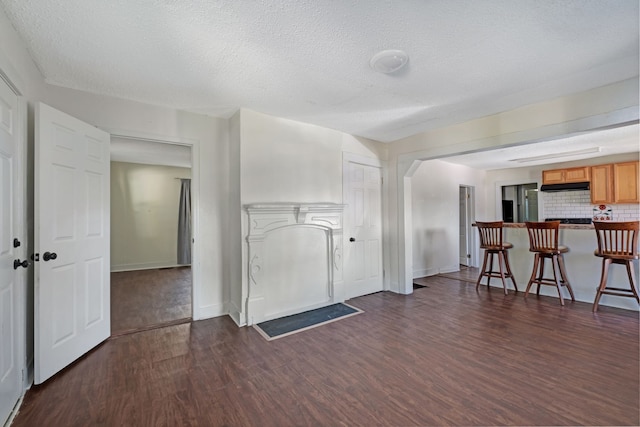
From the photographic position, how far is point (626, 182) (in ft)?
15.7

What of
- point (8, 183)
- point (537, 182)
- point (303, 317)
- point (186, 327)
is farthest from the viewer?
point (537, 182)

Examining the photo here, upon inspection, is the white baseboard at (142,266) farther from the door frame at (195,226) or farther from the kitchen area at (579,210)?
the kitchen area at (579,210)

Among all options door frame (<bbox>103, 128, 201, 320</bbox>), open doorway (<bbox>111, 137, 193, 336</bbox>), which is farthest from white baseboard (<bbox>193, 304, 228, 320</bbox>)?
open doorway (<bbox>111, 137, 193, 336</bbox>)

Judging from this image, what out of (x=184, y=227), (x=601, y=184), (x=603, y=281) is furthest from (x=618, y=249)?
(x=184, y=227)

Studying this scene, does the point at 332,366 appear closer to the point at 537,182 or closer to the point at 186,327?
the point at 186,327

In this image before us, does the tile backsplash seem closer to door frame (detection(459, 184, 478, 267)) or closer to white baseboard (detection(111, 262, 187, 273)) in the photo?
door frame (detection(459, 184, 478, 267))

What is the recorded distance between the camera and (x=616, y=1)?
4.98ft

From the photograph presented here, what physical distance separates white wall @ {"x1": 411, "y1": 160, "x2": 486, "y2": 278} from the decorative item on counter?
7.40 ft

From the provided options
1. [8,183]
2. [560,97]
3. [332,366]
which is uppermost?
[560,97]

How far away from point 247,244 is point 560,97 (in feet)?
11.4

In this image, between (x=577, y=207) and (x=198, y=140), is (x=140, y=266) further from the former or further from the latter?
(x=577, y=207)

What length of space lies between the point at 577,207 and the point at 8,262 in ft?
26.4

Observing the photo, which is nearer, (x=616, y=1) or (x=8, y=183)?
(x=616, y=1)

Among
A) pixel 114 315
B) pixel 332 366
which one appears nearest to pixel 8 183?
pixel 114 315
